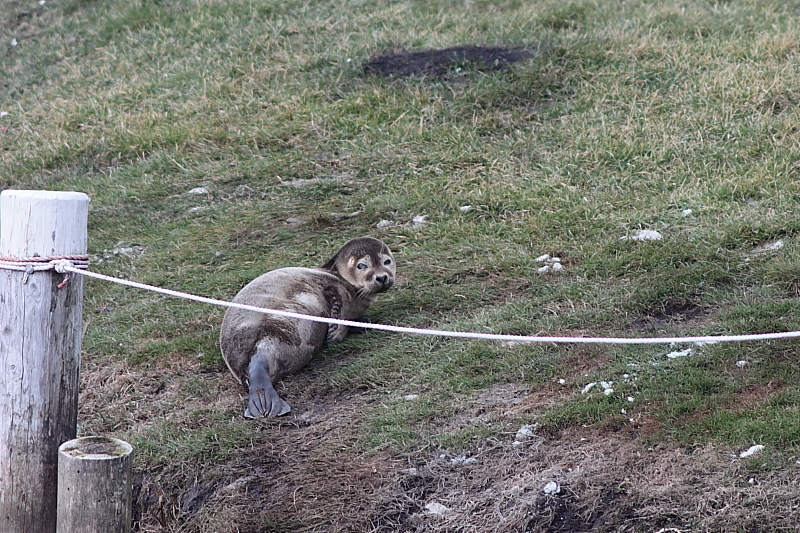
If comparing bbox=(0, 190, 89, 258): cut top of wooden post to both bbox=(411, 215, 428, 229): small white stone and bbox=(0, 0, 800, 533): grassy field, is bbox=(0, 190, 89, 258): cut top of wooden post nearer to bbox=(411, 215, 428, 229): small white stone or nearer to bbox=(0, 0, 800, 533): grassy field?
bbox=(0, 0, 800, 533): grassy field

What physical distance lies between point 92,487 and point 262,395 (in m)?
1.71

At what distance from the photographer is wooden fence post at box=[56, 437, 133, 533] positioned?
336 cm

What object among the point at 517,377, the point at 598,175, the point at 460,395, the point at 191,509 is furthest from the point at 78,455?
the point at 598,175

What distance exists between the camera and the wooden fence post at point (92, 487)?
132 inches

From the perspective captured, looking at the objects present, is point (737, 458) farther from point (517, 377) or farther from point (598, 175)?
point (598, 175)

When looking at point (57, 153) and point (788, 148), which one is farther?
point (57, 153)

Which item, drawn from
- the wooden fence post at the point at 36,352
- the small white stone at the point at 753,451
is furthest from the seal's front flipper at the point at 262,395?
the small white stone at the point at 753,451

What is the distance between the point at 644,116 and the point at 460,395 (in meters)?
4.82

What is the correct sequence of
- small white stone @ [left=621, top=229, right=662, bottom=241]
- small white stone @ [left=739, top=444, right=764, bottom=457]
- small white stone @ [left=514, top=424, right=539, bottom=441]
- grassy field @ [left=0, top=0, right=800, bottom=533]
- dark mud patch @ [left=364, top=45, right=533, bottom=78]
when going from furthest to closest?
dark mud patch @ [left=364, top=45, right=533, bottom=78], small white stone @ [left=621, top=229, right=662, bottom=241], small white stone @ [left=514, top=424, right=539, bottom=441], grassy field @ [left=0, top=0, right=800, bottom=533], small white stone @ [left=739, top=444, right=764, bottom=457]

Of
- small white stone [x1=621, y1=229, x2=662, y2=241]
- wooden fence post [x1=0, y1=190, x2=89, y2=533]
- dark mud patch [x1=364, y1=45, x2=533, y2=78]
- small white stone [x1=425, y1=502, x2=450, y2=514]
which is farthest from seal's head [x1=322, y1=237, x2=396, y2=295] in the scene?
dark mud patch [x1=364, y1=45, x2=533, y2=78]

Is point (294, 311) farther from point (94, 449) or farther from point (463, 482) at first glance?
point (94, 449)

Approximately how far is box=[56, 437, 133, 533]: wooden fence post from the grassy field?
777 millimetres

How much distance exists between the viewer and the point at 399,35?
1106 centimetres

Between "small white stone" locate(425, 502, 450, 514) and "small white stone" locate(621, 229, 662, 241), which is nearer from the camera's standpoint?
"small white stone" locate(425, 502, 450, 514)
